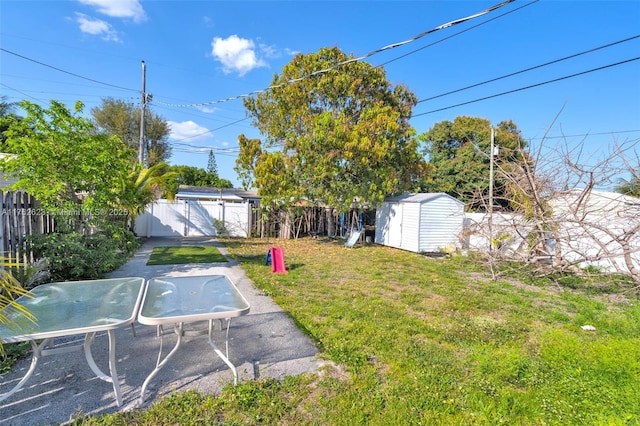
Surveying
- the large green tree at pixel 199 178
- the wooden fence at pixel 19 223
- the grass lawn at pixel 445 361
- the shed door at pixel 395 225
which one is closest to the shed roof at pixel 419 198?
the shed door at pixel 395 225

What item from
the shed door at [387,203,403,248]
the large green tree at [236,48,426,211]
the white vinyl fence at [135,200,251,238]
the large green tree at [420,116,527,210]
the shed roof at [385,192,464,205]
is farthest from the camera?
the large green tree at [420,116,527,210]

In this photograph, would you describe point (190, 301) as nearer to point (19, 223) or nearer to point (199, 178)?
point (19, 223)

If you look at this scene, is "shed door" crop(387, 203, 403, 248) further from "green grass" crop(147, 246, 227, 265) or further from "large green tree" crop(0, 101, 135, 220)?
"large green tree" crop(0, 101, 135, 220)

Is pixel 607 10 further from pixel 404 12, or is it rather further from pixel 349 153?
pixel 349 153

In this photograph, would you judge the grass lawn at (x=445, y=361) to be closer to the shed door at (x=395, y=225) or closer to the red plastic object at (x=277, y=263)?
the red plastic object at (x=277, y=263)

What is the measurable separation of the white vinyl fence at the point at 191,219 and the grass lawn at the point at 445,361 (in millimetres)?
8241

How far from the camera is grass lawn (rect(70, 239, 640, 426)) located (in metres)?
2.38

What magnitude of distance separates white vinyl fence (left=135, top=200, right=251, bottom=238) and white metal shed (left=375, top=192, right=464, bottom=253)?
22.6ft

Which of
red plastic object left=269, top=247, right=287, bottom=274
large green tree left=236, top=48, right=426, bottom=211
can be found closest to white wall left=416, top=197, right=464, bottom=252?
large green tree left=236, top=48, right=426, bottom=211

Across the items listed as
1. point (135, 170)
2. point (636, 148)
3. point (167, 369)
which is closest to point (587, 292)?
point (636, 148)

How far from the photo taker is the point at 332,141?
1106 centimetres

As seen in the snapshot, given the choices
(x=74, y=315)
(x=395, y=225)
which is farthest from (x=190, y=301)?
(x=395, y=225)

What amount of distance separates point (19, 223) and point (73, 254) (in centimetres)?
92

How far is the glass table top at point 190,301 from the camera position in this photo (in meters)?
2.33
